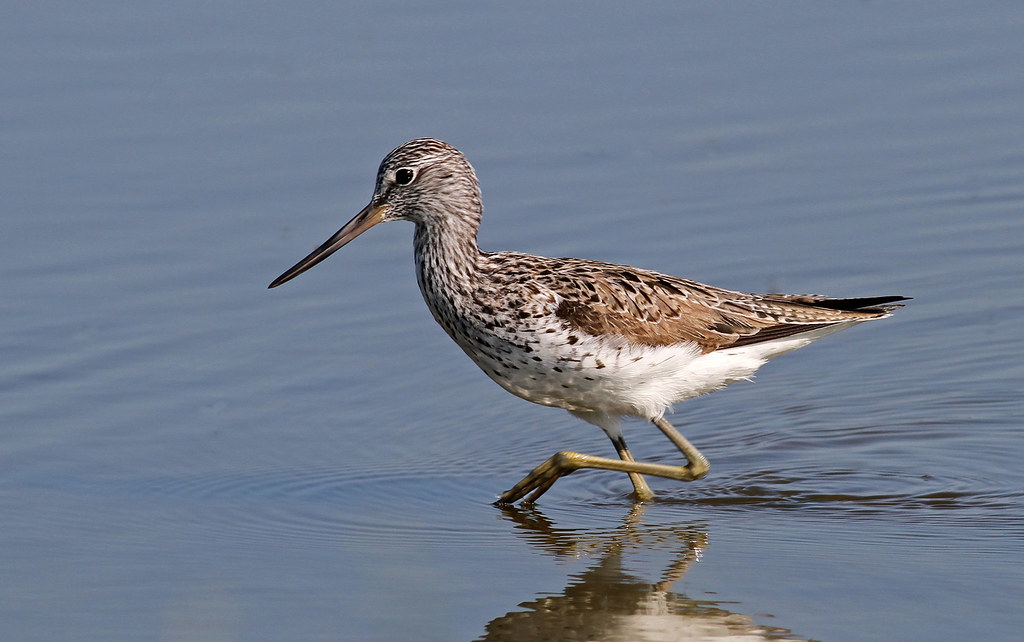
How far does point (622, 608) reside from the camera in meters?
7.69

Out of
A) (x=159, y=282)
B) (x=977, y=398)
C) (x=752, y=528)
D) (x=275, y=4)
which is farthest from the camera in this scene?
(x=275, y=4)

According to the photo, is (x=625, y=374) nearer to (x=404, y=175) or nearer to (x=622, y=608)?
(x=404, y=175)

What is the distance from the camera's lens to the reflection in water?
7.34 m

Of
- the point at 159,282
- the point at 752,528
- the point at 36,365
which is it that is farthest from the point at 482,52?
the point at 752,528

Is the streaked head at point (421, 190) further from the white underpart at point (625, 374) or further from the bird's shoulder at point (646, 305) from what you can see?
the white underpart at point (625, 374)

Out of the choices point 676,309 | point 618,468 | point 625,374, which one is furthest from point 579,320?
point 618,468

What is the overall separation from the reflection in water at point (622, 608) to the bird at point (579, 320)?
3.13 feet

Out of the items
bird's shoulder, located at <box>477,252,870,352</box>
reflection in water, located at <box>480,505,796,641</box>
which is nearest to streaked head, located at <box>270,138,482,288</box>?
bird's shoulder, located at <box>477,252,870,352</box>

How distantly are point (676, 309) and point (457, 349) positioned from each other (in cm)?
259

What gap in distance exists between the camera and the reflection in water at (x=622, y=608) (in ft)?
24.1

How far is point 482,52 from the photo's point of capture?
1543 cm

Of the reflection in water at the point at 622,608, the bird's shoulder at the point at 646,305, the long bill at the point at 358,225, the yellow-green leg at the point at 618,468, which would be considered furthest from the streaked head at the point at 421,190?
the reflection in water at the point at 622,608

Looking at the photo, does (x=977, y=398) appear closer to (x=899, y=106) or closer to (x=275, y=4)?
(x=899, y=106)

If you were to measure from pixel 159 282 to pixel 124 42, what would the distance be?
423cm
